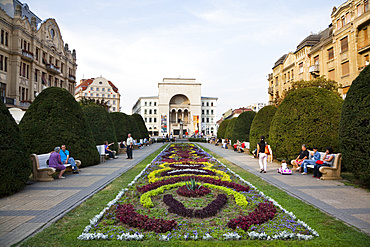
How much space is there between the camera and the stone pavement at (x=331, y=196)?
17.3 feet

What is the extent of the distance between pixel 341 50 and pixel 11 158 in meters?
34.2

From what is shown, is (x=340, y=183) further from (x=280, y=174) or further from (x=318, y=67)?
(x=318, y=67)

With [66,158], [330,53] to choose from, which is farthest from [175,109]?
[66,158]

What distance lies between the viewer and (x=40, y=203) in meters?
6.31

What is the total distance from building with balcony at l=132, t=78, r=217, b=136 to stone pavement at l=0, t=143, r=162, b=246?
75029 millimetres

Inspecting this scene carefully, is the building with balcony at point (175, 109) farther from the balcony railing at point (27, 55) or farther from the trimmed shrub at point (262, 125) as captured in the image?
the trimmed shrub at point (262, 125)

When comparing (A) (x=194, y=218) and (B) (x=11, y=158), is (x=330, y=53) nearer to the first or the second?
(A) (x=194, y=218)

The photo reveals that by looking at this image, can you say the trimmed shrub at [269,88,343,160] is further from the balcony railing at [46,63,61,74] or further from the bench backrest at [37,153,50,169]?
the balcony railing at [46,63,61,74]

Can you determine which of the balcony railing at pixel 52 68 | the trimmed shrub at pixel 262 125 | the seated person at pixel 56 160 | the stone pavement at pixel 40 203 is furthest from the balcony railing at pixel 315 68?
the balcony railing at pixel 52 68

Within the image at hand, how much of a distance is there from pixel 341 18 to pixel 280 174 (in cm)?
2855

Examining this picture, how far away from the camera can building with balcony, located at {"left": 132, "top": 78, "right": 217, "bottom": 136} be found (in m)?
89.6

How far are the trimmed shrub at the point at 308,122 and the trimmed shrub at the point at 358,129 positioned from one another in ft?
10.3

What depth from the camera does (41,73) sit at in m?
40.9

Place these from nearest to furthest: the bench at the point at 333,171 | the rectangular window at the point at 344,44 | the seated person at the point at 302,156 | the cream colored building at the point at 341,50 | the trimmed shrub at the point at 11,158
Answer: the trimmed shrub at the point at 11,158
the bench at the point at 333,171
the seated person at the point at 302,156
the cream colored building at the point at 341,50
the rectangular window at the point at 344,44
